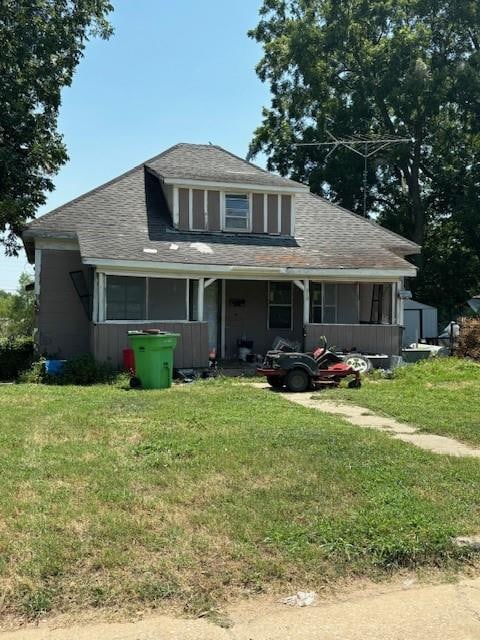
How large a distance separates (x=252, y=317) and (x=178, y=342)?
3789mm

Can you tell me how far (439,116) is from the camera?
33.4 m

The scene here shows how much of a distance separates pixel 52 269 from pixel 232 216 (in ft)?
17.5

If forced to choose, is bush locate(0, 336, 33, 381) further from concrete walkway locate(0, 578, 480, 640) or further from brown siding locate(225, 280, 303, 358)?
concrete walkway locate(0, 578, 480, 640)

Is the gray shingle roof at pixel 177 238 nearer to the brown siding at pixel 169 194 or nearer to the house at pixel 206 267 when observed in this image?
the house at pixel 206 267

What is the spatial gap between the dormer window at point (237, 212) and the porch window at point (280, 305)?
2.01m

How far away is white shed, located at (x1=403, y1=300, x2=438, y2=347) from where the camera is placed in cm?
2831

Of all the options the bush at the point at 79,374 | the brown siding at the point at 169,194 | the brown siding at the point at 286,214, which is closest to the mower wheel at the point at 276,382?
the bush at the point at 79,374

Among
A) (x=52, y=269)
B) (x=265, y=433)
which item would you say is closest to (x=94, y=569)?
(x=265, y=433)

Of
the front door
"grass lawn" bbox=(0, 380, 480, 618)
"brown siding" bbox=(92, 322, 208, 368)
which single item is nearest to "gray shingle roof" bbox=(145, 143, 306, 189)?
the front door

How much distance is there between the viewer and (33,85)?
20.4 m

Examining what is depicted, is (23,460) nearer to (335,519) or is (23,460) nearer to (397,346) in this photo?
(335,519)

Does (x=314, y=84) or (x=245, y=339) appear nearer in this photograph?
(x=245, y=339)

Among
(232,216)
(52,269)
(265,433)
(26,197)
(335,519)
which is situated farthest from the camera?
(26,197)

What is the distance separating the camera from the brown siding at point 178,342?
14.4 meters
